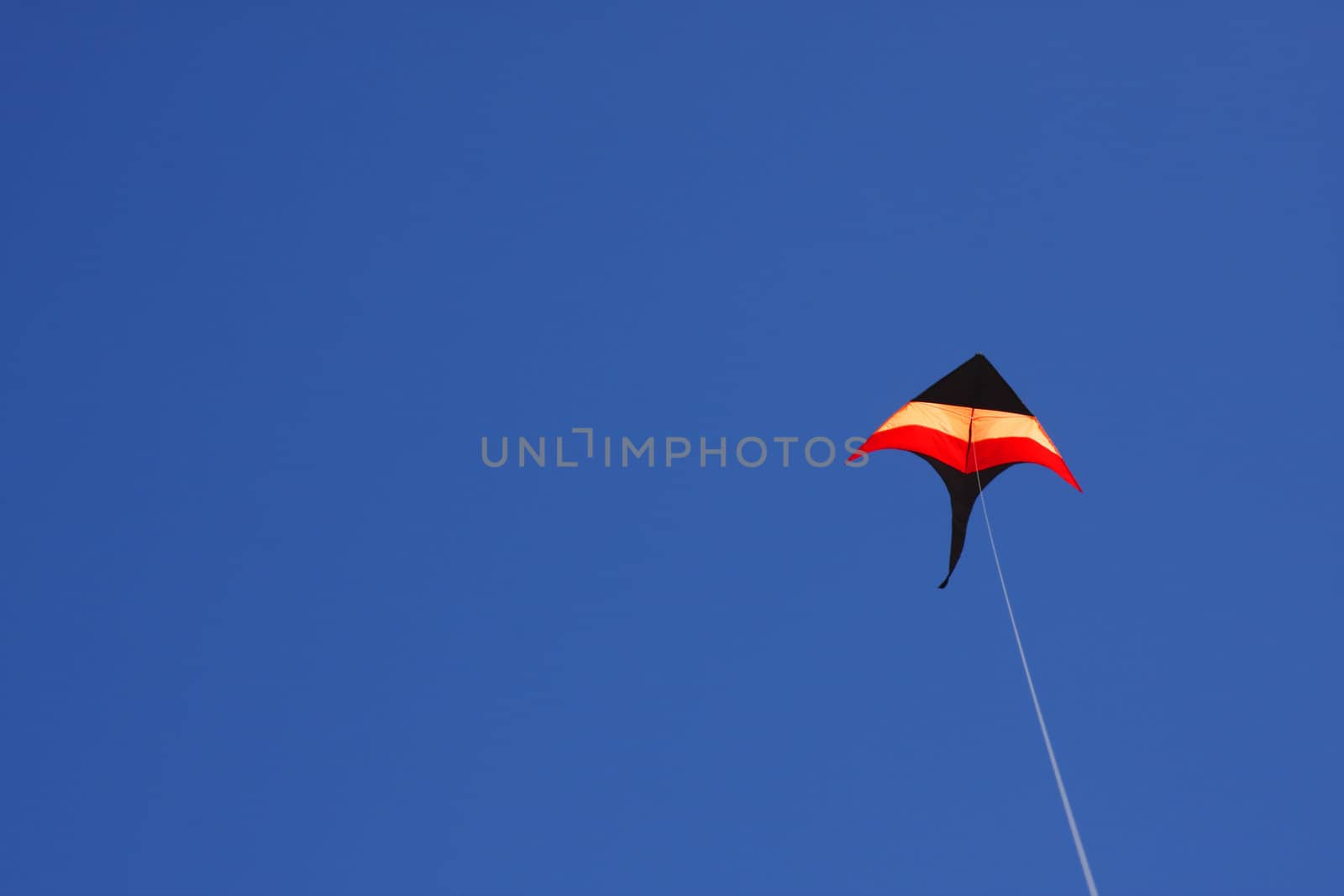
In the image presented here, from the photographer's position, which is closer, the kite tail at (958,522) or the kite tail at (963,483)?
the kite tail at (958,522)

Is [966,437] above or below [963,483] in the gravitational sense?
above

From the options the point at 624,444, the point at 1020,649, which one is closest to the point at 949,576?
the point at 1020,649

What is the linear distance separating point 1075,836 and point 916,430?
21.2ft

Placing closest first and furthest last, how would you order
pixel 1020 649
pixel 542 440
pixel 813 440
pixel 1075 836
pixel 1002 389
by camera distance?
pixel 1075 836, pixel 1020 649, pixel 1002 389, pixel 813 440, pixel 542 440

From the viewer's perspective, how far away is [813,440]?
15.2 m

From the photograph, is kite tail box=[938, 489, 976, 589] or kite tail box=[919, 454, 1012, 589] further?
kite tail box=[919, 454, 1012, 589]

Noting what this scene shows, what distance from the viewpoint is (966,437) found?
40.1ft

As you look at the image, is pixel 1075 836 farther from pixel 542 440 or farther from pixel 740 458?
pixel 542 440

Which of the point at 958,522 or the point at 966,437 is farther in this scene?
the point at 966,437

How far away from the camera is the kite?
39.2 ft

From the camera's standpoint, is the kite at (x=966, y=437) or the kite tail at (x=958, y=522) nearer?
the kite tail at (x=958, y=522)

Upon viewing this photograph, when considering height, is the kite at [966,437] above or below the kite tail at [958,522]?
above

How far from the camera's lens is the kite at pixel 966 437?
39.2ft

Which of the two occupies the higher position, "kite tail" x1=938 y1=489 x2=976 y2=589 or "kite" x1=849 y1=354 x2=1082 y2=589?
"kite" x1=849 y1=354 x2=1082 y2=589
